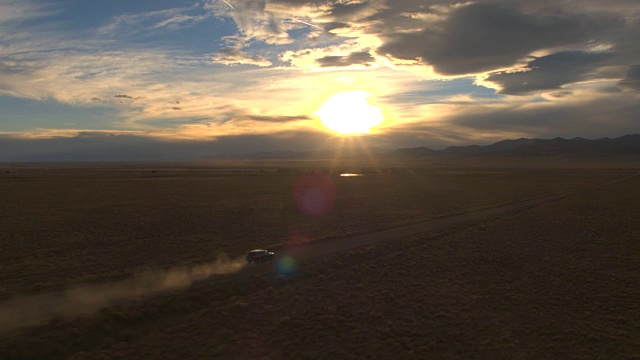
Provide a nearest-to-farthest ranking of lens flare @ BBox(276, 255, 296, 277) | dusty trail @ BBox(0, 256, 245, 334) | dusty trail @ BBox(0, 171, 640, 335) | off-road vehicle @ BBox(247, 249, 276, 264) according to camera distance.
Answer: dusty trail @ BBox(0, 256, 245, 334) → dusty trail @ BBox(0, 171, 640, 335) → lens flare @ BBox(276, 255, 296, 277) → off-road vehicle @ BBox(247, 249, 276, 264)

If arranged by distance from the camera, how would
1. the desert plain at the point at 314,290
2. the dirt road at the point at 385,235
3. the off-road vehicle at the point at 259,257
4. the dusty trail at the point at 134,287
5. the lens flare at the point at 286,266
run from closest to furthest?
the desert plain at the point at 314,290 → the dusty trail at the point at 134,287 → the lens flare at the point at 286,266 → the off-road vehicle at the point at 259,257 → the dirt road at the point at 385,235

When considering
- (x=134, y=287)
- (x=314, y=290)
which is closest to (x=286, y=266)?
(x=314, y=290)

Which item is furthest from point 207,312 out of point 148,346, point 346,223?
point 346,223

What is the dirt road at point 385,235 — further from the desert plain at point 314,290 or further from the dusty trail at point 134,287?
the desert plain at point 314,290

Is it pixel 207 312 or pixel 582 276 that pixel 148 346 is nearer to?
pixel 207 312

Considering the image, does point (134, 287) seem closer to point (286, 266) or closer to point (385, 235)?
point (286, 266)

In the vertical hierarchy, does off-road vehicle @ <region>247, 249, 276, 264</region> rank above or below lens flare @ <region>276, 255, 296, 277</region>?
above

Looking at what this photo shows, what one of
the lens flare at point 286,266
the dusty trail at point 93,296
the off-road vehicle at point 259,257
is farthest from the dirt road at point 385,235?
the dusty trail at point 93,296

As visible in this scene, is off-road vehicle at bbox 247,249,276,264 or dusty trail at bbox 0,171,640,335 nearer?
dusty trail at bbox 0,171,640,335

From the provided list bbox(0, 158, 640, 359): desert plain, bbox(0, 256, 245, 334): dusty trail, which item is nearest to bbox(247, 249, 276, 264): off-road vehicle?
bbox(0, 158, 640, 359): desert plain

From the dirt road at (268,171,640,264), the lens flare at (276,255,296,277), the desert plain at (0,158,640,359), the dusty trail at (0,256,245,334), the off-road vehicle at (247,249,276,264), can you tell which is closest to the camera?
the desert plain at (0,158,640,359)

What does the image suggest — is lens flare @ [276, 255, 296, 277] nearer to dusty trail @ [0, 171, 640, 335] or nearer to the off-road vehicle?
dusty trail @ [0, 171, 640, 335]

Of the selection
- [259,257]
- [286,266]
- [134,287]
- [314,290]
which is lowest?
[314,290]
